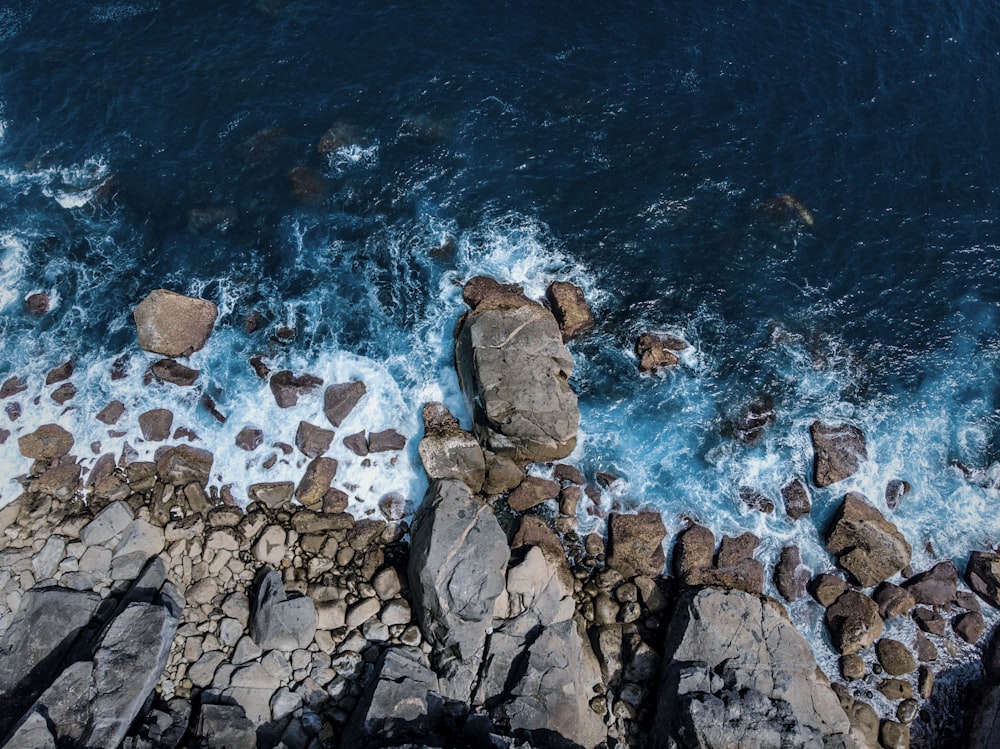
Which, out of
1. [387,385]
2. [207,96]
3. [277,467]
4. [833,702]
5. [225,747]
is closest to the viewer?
[225,747]

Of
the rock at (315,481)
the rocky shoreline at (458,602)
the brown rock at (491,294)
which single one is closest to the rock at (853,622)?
the rocky shoreline at (458,602)

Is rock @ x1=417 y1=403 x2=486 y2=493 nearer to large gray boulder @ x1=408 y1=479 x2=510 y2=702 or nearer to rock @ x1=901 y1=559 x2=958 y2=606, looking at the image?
large gray boulder @ x1=408 y1=479 x2=510 y2=702

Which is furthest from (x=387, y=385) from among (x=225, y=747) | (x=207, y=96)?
(x=207, y=96)

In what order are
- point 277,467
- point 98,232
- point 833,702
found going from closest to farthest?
1. point 833,702
2. point 277,467
3. point 98,232

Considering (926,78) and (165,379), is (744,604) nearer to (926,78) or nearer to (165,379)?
(165,379)

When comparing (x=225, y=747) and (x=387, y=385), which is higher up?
(x=387, y=385)

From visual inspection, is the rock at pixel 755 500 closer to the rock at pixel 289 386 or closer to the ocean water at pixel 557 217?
the ocean water at pixel 557 217

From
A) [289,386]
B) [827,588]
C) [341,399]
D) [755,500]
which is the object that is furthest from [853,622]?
[289,386]
